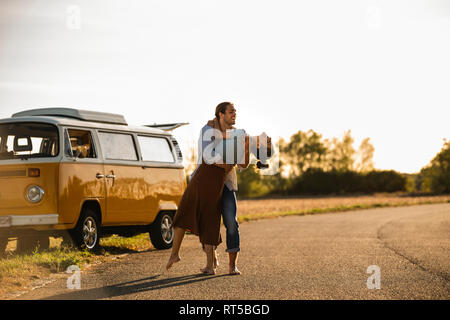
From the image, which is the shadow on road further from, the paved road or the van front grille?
the van front grille

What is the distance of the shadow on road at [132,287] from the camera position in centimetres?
672

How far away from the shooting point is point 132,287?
731 centimetres

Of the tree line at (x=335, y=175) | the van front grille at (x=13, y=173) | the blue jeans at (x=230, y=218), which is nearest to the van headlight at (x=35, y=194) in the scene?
the van front grille at (x=13, y=173)

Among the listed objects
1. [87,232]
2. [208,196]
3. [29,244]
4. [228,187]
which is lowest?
[29,244]

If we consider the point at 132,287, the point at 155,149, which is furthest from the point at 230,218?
the point at 155,149

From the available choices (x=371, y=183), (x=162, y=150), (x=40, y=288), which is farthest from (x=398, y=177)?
(x=40, y=288)

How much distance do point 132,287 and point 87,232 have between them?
11.2 ft

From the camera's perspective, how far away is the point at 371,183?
78.1 m

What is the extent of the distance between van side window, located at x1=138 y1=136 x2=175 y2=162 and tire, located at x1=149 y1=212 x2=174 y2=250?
1.07 m

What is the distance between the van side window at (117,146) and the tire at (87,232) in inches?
42.8

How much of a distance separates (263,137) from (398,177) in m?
73.2

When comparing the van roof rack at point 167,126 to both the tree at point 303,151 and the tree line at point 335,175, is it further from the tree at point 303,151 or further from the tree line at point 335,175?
the tree at point 303,151

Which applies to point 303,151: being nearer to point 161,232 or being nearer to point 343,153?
point 343,153

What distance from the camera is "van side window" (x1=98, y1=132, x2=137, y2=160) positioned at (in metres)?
11.0
